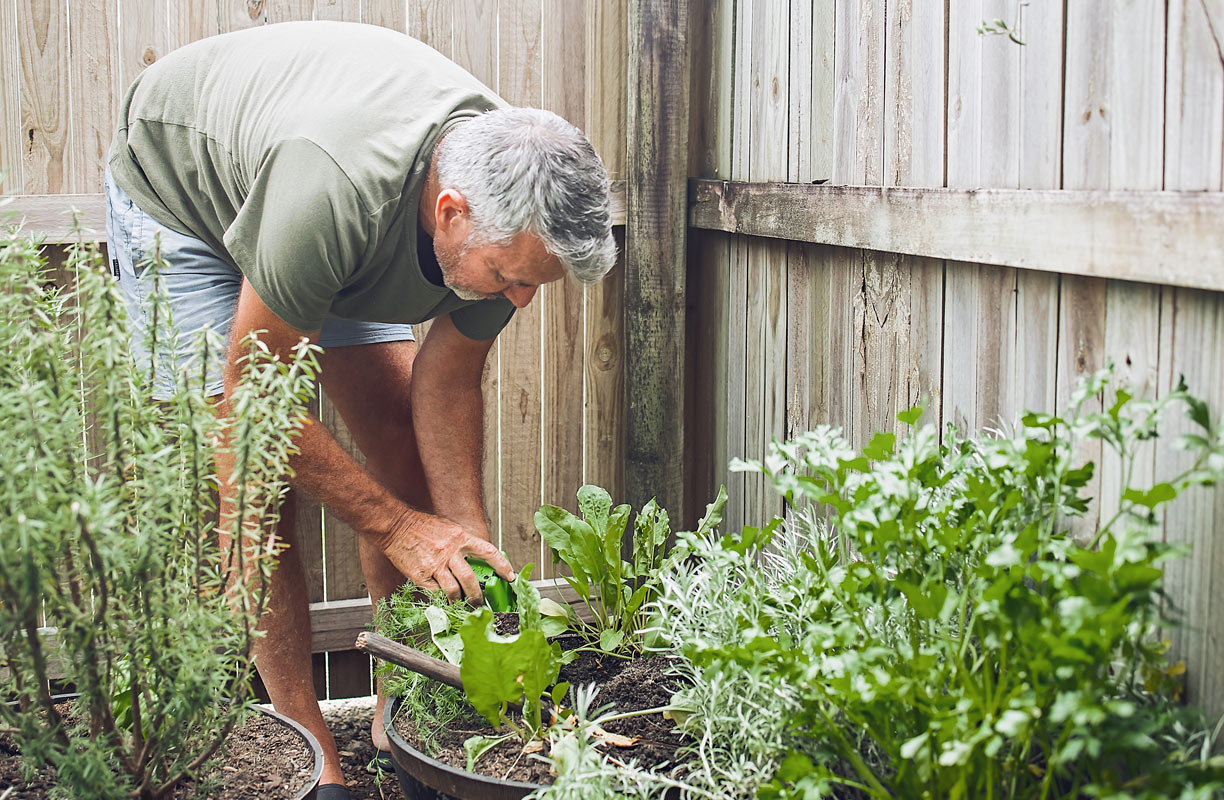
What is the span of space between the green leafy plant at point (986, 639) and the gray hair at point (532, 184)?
719 mm

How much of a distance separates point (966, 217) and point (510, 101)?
1521 millimetres

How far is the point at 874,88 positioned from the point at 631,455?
1241mm

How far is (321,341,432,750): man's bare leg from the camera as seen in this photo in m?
2.47

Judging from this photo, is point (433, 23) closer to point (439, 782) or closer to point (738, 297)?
point (738, 297)

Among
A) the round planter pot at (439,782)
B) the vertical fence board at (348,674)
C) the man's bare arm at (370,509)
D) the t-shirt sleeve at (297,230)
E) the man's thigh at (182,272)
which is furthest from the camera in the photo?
the vertical fence board at (348,674)

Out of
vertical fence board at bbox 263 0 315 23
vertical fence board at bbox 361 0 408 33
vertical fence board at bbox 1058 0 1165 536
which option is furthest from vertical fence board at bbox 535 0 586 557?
vertical fence board at bbox 1058 0 1165 536

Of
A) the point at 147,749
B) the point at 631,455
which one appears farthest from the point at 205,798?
the point at 631,455

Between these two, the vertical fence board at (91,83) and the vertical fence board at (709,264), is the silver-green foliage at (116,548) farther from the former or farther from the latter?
the vertical fence board at (709,264)

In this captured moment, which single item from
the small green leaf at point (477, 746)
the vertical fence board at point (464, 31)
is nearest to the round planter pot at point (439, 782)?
the small green leaf at point (477, 746)

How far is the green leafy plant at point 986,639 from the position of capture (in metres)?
0.91

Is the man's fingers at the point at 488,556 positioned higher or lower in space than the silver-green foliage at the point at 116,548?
lower

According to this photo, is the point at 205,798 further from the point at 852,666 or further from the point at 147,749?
the point at 852,666

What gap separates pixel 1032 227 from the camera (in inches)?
53.0

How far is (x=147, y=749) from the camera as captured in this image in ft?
4.17
